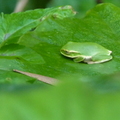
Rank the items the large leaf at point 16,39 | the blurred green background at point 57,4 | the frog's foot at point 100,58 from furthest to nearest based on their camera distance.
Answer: the blurred green background at point 57,4, the frog's foot at point 100,58, the large leaf at point 16,39

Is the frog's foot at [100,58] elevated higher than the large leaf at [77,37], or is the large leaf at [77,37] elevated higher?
the large leaf at [77,37]

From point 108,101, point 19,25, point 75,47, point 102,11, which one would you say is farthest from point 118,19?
point 108,101

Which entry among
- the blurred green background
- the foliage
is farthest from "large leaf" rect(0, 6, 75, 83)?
the blurred green background

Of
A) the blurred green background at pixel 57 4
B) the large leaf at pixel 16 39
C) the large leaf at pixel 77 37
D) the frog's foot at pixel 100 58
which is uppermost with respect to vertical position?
the large leaf at pixel 16 39

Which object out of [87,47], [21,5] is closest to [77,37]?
[87,47]

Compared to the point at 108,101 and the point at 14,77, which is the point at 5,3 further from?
the point at 108,101

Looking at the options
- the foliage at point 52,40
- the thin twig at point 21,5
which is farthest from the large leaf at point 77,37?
the thin twig at point 21,5

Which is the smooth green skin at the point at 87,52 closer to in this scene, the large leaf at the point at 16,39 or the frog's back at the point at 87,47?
the frog's back at the point at 87,47

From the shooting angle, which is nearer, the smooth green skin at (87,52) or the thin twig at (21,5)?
the smooth green skin at (87,52)

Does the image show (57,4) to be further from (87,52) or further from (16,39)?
(16,39)
